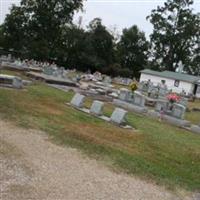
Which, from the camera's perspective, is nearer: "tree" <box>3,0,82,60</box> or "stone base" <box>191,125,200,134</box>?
"stone base" <box>191,125,200,134</box>

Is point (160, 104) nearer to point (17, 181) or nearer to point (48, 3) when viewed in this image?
point (17, 181)

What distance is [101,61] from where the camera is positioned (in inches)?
2618

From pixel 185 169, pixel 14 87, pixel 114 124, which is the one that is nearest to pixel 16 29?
pixel 14 87

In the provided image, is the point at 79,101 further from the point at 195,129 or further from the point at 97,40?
the point at 97,40

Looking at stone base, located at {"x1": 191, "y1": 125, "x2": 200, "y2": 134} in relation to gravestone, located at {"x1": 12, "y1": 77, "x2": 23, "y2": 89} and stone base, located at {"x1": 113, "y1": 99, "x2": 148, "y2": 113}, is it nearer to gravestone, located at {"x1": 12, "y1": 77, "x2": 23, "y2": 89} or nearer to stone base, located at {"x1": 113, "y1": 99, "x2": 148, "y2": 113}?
stone base, located at {"x1": 113, "y1": 99, "x2": 148, "y2": 113}

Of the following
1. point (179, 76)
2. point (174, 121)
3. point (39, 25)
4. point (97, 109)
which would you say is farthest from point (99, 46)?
point (97, 109)

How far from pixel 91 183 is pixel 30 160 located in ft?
4.99

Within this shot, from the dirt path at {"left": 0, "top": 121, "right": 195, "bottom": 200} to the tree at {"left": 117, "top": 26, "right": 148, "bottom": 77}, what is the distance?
64.6 m

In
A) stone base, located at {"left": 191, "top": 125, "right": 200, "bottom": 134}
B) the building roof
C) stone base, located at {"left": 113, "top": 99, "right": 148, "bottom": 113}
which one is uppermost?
the building roof

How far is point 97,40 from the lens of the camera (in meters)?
67.4

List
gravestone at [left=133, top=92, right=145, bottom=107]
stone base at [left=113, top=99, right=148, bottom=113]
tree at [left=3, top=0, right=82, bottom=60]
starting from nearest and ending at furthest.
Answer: stone base at [left=113, top=99, right=148, bottom=113] → gravestone at [left=133, top=92, right=145, bottom=107] → tree at [left=3, top=0, right=82, bottom=60]

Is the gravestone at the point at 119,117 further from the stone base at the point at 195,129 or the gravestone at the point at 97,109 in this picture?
the stone base at the point at 195,129

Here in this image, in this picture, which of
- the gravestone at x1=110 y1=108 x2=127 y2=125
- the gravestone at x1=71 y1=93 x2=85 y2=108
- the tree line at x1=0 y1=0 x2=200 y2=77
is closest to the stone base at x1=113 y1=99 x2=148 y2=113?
the gravestone at x1=71 y1=93 x2=85 y2=108

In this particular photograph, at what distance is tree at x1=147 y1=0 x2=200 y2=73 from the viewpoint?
75562mm
